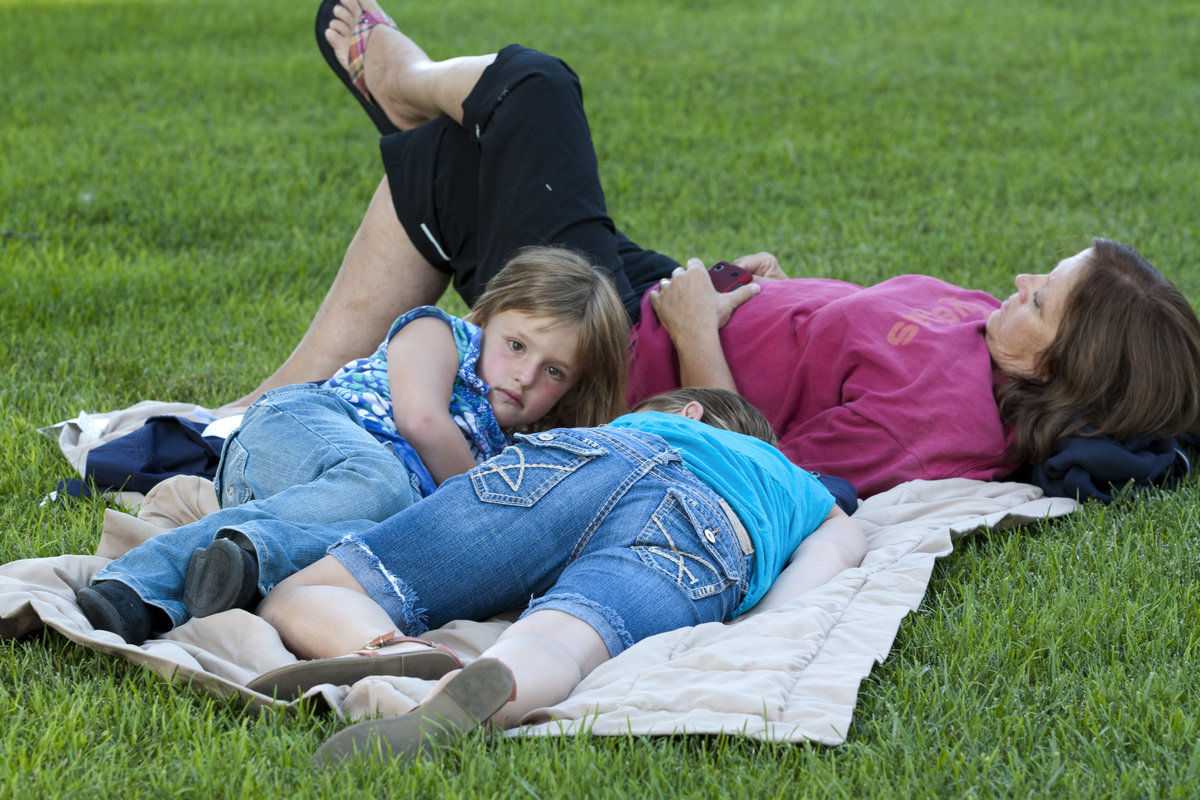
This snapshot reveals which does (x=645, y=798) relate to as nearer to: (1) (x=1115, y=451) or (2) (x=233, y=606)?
(2) (x=233, y=606)

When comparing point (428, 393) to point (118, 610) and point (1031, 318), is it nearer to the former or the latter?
point (118, 610)

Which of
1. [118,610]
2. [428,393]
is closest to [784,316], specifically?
[428,393]

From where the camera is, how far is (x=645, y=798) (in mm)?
1730

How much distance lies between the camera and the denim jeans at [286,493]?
7.34 feet

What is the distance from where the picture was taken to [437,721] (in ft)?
5.80

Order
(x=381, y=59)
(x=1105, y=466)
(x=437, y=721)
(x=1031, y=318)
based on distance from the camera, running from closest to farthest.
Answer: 1. (x=437, y=721)
2. (x=1105, y=466)
3. (x=1031, y=318)
4. (x=381, y=59)

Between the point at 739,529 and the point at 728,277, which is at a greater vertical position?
the point at 728,277

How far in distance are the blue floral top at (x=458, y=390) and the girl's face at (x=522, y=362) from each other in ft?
0.10

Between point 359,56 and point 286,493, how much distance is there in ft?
7.49

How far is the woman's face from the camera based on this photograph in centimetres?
321

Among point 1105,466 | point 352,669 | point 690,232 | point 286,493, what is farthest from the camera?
point 690,232

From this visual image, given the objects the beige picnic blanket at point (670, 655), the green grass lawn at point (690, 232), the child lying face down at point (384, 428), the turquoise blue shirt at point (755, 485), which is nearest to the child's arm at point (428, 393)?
the child lying face down at point (384, 428)

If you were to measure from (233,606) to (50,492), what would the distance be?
1248mm

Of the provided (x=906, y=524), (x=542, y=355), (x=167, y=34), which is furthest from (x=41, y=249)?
(x=167, y=34)
